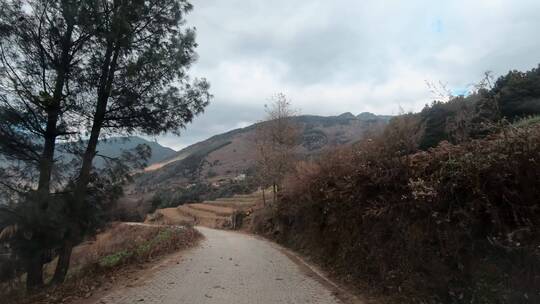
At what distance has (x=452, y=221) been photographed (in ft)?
19.1

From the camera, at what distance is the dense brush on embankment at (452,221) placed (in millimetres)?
4938

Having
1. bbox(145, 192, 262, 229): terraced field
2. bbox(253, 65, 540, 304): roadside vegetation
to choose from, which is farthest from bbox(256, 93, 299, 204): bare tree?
bbox(253, 65, 540, 304): roadside vegetation

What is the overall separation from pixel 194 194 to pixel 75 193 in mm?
73169

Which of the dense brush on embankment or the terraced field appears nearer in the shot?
the dense brush on embankment

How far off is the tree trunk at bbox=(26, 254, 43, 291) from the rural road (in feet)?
12.5

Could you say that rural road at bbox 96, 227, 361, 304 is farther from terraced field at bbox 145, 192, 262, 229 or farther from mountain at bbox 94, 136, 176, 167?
terraced field at bbox 145, 192, 262, 229

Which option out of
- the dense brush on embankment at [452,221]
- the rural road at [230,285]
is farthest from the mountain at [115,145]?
the dense brush on embankment at [452,221]

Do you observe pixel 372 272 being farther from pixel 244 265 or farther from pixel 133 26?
pixel 133 26

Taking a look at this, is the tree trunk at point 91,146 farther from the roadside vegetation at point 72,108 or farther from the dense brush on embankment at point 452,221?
the dense brush on embankment at point 452,221

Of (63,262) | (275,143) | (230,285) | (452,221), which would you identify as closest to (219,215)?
(275,143)

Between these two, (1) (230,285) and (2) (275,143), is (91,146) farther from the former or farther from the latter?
(2) (275,143)

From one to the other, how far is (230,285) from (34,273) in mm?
6699

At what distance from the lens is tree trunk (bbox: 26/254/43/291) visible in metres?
11.5

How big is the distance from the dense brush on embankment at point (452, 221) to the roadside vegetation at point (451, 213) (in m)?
0.01
